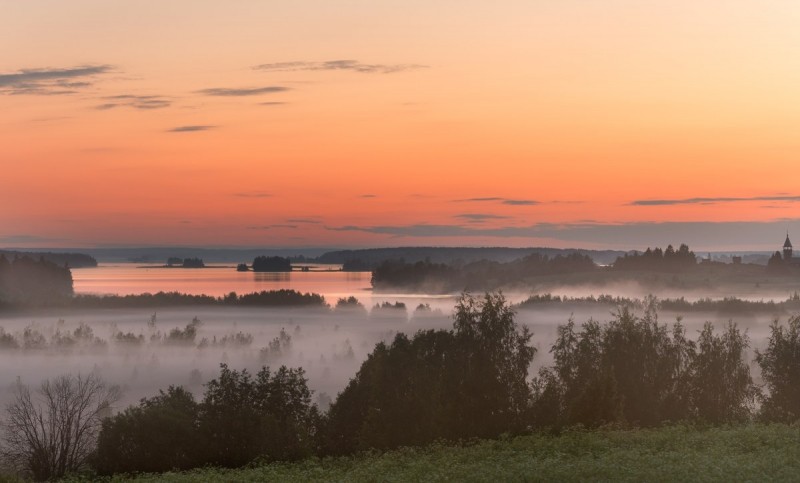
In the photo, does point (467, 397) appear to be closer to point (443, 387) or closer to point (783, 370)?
point (443, 387)

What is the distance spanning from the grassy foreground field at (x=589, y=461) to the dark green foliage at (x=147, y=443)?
12381 mm

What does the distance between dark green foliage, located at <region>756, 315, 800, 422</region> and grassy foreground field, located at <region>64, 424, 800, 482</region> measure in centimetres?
2446

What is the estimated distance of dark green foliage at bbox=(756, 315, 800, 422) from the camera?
82188 millimetres

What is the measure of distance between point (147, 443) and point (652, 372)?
134 ft

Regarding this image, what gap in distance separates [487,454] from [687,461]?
11.4 meters

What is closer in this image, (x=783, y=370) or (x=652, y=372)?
(x=783, y=370)

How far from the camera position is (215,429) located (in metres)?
76.2

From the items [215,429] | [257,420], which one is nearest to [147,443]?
[215,429]

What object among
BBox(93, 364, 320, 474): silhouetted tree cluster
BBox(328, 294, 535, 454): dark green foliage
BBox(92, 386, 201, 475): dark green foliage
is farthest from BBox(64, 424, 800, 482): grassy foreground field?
BBox(328, 294, 535, 454): dark green foliage

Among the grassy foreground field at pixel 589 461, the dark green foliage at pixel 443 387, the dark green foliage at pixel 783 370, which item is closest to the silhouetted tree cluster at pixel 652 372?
the dark green foliage at pixel 783 370

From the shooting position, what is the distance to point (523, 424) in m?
74.2

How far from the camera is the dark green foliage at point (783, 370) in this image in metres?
82.2

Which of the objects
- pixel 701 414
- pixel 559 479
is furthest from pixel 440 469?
pixel 701 414

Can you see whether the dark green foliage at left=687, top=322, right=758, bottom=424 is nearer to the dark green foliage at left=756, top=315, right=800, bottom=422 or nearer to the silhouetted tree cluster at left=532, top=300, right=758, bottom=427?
the silhouetted tree cluster at left=532, top=300, right=758, bottom=427
